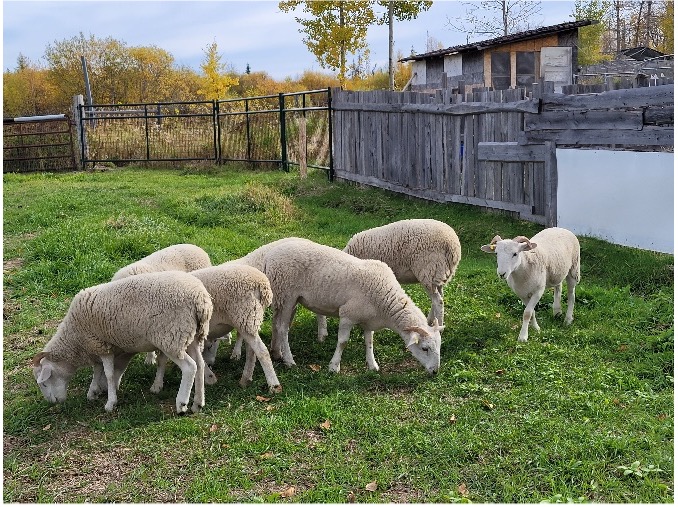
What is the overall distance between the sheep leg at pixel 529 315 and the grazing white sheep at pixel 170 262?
10.7ft

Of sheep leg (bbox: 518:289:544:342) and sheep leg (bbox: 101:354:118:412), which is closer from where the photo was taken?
sheep leg (bbox: 101:354:118:412)

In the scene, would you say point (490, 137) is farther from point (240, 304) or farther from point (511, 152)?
point (240, 304)

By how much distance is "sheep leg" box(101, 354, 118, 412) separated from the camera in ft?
19.0

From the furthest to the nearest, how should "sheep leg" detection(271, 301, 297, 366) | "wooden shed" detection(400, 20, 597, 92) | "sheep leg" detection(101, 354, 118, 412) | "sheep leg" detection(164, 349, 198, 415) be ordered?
"wooden shed" detection(400, 20, 597, 92), "sheep leg" detection(271, 301, 297, 366), "sheep leg" detection(101, 354, 118, 412), "sheep leg" detection(164, 349, 198, 415)

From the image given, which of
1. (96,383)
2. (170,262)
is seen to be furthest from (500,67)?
(96,383)

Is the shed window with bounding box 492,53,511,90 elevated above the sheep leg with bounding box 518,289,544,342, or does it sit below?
above

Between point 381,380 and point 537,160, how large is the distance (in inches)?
A: 227

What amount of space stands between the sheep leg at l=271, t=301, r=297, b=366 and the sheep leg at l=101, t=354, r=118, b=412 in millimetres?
1537

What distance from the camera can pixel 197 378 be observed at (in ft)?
18.8

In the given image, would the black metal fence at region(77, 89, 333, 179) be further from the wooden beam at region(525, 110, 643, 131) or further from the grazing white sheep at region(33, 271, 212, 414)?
the grazing white sheep at region(33, 271, 212, 414)

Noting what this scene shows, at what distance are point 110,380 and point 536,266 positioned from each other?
14.0ft

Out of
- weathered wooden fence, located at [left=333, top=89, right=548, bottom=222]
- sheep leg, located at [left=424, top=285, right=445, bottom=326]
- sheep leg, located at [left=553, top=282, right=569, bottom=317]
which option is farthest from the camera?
weathered wooden fence, located at [left=333, top=89, right=548, bottom=222]

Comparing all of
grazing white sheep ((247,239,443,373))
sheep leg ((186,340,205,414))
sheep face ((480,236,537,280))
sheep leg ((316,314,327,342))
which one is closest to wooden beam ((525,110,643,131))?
sheep face ((480,236,537,280))

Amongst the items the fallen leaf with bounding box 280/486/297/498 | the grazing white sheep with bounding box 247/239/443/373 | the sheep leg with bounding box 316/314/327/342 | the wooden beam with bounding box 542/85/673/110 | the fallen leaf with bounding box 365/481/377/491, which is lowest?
the fallen leaf with bounding box 280/486/297/498
